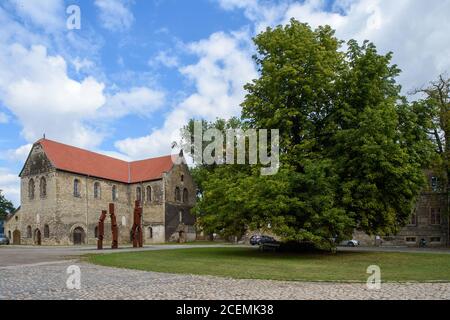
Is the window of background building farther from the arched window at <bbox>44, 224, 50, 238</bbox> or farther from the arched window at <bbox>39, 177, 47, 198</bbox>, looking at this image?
the arched window at <bbox>39, 177, 47, 198</bbox>

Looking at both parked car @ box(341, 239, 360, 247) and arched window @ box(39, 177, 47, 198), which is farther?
arched window @ box(39, 177, 47, 198)

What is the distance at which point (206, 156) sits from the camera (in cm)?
5331

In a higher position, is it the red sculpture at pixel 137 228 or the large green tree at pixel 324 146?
the large green tree at pixel 324 146

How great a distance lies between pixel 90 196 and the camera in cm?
5078

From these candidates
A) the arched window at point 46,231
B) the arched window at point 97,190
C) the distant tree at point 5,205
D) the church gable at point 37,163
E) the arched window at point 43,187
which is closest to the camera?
the arched window at point 46,231

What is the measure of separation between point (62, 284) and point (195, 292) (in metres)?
3.91

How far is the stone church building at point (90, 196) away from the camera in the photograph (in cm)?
4716

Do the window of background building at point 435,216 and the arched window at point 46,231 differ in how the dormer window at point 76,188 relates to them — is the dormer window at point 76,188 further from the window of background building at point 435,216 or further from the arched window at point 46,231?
the window of background building at point 435,216

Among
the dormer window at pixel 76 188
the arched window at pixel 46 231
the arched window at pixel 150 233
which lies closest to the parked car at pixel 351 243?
the arched window at pixel 150 233

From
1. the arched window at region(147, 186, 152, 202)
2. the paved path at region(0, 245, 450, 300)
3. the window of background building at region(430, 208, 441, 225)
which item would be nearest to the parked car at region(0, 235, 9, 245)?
the arched window at region(147, 186, 152, 202)

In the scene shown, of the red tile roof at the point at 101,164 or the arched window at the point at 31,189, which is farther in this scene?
the arched window at the point at 31,189

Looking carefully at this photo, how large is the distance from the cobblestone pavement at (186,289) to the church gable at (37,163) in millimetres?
36065

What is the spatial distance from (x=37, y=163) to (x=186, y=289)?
4279cm

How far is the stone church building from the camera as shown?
47.2 metres
